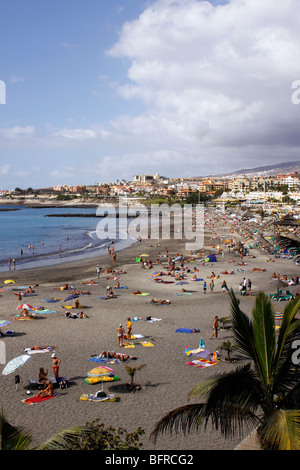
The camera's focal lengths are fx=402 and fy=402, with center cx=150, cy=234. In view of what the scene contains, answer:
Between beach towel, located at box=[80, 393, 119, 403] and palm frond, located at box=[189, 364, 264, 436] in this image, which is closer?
palm frond, located at box=[189, 364, 264, 436]

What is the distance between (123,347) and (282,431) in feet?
28.8

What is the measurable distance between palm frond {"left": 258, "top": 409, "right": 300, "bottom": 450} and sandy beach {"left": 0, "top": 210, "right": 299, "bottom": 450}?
3.30 metres

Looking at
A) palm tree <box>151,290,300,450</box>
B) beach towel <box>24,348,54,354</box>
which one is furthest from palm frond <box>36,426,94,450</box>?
beach towel <box>24,348,54,354</box>

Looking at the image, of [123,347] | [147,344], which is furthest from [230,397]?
[147,344]

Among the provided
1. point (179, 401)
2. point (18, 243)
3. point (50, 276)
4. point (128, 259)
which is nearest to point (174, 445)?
point (179, 401)

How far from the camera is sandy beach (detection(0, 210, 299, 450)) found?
7980 millimetres

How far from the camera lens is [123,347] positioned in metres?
12.1

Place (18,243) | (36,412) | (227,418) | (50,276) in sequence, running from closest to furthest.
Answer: (227,418), (36,412), (50,276), (18,243)

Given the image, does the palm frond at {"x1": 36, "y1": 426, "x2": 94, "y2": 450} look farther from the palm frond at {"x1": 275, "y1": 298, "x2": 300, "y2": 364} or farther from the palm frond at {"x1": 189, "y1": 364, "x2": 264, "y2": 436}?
the palm frond at {"x1": 275, "y1": 298, "x2": 300, "y2": 364}

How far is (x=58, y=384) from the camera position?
31.3 feet

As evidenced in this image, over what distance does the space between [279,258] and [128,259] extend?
1199 cm

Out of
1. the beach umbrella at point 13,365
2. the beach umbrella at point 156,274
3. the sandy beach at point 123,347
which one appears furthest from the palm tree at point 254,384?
the beach umbrella at point 156,274

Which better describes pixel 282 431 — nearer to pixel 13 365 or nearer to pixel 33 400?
pixel 33 400

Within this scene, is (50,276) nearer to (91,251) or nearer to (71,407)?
(91,251)
